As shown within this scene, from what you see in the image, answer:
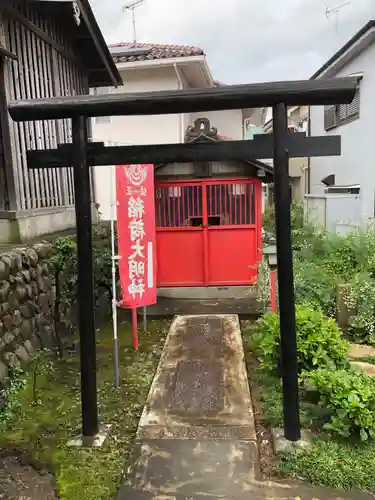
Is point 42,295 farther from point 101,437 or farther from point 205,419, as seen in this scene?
point 205,419

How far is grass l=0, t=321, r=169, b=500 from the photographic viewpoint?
144 inches

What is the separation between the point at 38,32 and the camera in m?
7.57

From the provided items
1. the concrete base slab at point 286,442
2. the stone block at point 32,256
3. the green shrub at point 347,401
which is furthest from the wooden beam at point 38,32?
the concrete base slab at point 286,442

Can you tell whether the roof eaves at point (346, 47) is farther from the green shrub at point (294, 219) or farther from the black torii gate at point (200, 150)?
the black torii gate at point (200, 150)

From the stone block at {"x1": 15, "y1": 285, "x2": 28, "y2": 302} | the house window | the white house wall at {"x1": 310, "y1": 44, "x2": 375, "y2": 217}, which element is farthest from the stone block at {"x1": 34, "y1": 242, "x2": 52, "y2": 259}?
the house window

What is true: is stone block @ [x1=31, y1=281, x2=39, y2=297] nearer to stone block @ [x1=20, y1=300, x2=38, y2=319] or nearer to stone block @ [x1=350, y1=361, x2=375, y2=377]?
stone block @ [x1=20, y1=300, x2=38, y2=319]

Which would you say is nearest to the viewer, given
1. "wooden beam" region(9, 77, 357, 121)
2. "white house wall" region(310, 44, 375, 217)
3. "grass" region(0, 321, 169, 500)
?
"grass" region(0, 321, 169, 500)

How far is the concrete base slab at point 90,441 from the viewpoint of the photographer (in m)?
4.12

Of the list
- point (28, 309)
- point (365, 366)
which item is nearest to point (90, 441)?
point (28, 309)

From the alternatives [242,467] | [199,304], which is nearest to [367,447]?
[242,467]

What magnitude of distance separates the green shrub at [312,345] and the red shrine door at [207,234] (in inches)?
166

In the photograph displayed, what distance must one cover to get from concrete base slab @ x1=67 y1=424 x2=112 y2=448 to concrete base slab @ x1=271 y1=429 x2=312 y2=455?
1676 millimetres

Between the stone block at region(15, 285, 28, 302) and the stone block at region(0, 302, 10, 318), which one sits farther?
the stone block at region(15, 285, 28, 302)

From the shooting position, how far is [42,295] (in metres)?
6.42
